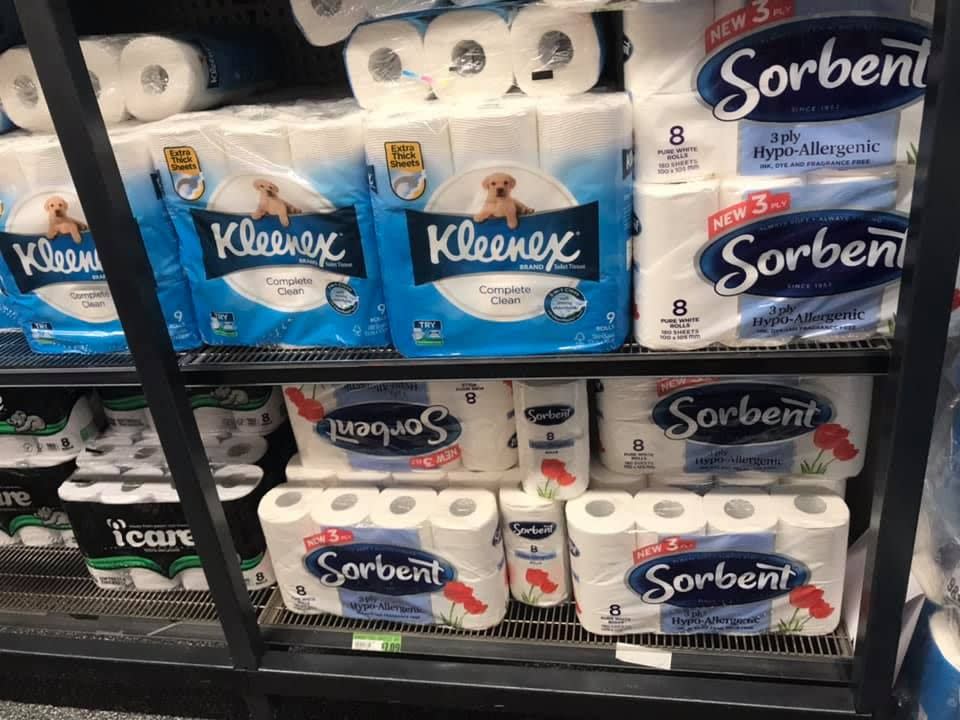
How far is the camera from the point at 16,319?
132cm

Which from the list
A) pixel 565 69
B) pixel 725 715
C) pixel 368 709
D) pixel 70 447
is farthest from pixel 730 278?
pixel 70 447

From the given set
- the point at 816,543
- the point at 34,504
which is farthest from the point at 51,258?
the point at 816,543

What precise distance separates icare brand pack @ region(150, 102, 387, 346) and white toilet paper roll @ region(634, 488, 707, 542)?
0.50 metres

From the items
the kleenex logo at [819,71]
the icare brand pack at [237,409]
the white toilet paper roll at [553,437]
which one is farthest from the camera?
the icare brand pack at [237,409]

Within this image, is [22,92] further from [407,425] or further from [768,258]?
[768,258]

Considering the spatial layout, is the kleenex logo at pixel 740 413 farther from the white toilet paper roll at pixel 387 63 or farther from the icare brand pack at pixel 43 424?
the icare brand pack at pixel 43 424

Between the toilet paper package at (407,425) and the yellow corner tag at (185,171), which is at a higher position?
the yellow corner tag at (185,171)

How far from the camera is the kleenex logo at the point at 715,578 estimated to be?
122 cm

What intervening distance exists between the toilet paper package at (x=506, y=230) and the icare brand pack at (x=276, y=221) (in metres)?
0.05

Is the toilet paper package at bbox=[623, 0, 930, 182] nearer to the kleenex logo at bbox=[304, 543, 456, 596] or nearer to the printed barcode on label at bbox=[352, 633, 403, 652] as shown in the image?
the kleenex logo at bbox=[304, 543, 456, 596]

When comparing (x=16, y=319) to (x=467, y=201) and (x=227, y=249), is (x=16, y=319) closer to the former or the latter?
(x=227, y=249)

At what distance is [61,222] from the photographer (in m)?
1.14

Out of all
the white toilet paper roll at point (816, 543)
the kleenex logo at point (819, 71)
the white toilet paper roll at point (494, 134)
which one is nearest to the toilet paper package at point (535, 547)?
the white toilet paper roll at point (816, 543)

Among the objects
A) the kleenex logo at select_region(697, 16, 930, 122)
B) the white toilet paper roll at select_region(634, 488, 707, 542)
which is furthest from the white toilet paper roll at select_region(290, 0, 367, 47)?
the white toilet paper roll at select_region(634, 488, 707, 542)
